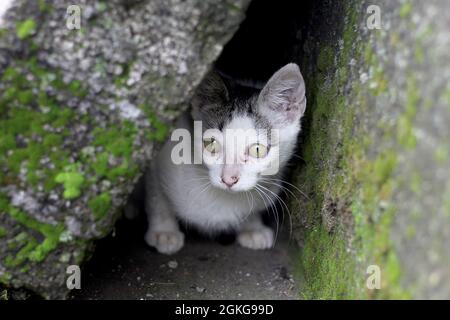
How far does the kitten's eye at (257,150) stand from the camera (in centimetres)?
265

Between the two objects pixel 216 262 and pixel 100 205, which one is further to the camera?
pixel 216 262

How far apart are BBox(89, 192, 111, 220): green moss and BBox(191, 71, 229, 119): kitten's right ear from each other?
100 centimetres

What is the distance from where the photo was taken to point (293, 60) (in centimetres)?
318

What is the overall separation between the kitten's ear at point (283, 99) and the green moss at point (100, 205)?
3.62 ft

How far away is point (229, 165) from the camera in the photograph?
8.46 ft

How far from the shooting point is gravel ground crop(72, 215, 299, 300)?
2.66m

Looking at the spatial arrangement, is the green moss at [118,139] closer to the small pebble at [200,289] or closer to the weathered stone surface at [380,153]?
the weathered stone surface at [380,153]

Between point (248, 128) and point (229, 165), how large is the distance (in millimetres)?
253

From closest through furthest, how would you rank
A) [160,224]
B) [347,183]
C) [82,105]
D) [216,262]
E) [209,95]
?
[82,105] < [347,183] < [209,95] < [216,262] < [160,224]
